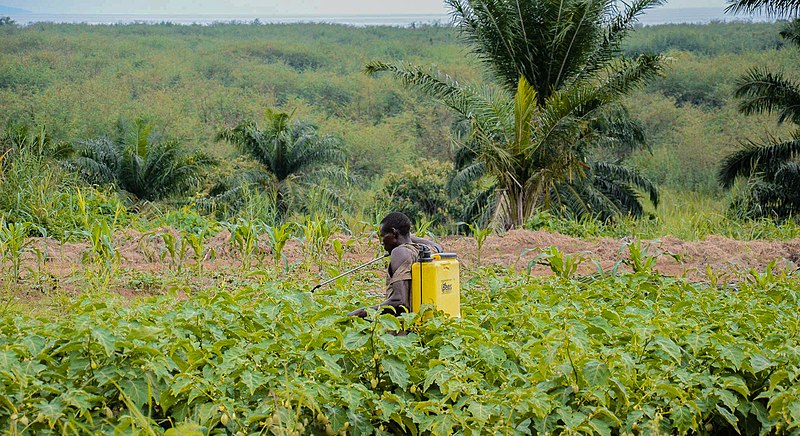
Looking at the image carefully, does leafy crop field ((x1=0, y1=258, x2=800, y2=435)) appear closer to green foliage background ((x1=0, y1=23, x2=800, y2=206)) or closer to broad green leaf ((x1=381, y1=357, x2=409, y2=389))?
broad green leaf ((x1=381, y1=357, x2=409, y2=389))

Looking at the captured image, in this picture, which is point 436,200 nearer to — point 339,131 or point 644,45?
point 339,131

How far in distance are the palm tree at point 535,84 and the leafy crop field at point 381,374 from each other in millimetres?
11862

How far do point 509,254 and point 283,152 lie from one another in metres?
20.9

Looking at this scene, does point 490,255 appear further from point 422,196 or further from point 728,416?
point 422,196

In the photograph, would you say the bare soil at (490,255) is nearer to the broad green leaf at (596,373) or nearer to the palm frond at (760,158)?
the broad green leaf at (596,373)

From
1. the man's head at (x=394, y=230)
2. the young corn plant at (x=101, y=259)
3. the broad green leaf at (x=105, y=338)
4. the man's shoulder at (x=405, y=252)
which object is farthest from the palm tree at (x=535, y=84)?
the broad green leaf at (x=105, y=338)

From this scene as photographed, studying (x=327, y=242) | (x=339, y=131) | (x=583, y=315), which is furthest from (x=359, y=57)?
(x=583, y=315)

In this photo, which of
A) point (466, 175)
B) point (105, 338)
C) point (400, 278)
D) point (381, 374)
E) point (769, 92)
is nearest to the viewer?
point (105, 338)

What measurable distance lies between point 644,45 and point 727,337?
235ft

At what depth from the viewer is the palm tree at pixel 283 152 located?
29.9 meters

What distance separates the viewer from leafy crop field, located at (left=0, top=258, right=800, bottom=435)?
10.5 ft

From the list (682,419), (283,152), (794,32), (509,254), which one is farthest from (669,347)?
(283,152)

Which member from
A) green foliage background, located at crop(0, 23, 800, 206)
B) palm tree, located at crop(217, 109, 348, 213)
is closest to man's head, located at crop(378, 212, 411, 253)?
palm tree, located at crop(217, 109, 348, 213)

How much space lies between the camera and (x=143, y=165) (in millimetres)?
27062
